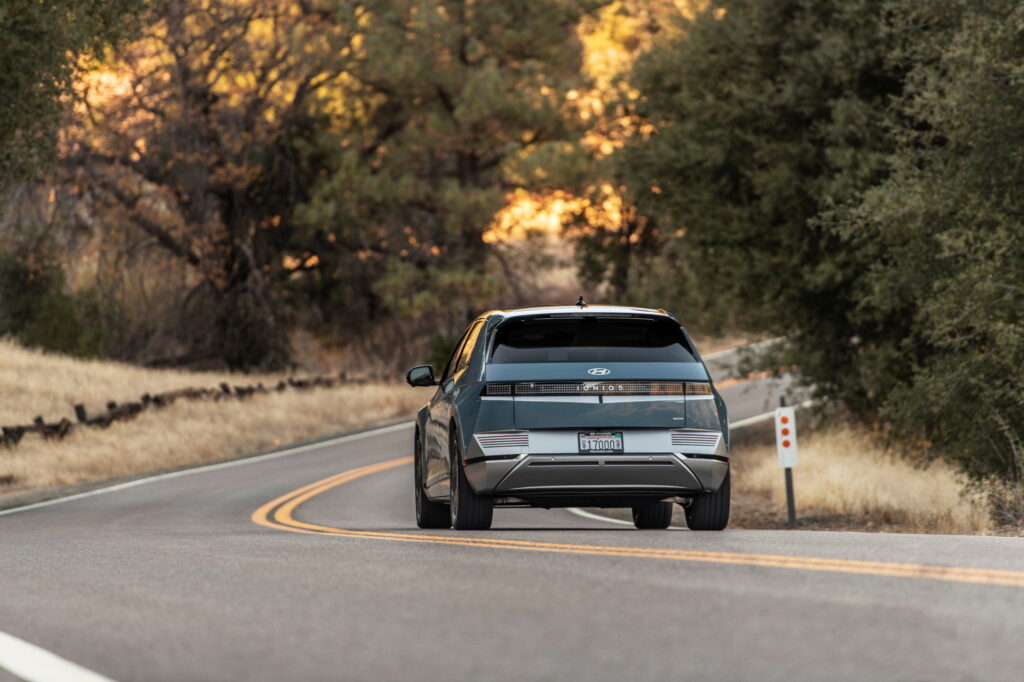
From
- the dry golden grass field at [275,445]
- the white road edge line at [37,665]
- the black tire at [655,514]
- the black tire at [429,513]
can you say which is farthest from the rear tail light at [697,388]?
the white road edge line at [37,665]

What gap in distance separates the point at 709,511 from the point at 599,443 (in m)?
1.31

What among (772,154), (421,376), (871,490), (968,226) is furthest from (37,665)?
(772,154)

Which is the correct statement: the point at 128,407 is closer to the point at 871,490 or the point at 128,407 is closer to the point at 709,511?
the point at 871,490

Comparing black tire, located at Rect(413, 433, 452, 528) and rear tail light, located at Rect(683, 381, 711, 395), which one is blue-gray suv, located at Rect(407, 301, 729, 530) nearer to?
rear tail light, located at Rect(683, 381, 711, 395)

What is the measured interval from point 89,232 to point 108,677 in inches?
1576

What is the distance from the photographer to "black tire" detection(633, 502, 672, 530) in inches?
539

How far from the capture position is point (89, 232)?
44469 millimetres

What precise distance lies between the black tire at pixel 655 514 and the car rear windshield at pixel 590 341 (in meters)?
2.20

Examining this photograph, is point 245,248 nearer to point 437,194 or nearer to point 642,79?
point 437,194

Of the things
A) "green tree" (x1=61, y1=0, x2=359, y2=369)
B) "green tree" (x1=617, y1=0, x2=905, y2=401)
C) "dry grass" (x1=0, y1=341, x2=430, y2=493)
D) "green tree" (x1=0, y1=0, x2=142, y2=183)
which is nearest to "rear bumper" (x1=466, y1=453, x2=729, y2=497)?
"green tree" (x1=0, y1=0, x2=142, y2=183)

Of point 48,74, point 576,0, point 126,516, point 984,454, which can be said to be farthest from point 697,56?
point 576,0

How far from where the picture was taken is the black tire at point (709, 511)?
11945 mm

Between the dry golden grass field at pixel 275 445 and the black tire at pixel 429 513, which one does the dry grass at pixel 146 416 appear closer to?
the dry golden grass field at pixel 275 445

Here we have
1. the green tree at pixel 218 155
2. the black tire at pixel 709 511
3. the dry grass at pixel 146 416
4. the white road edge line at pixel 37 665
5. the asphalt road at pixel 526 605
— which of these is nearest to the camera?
the asphalt road at pixel 526 605
